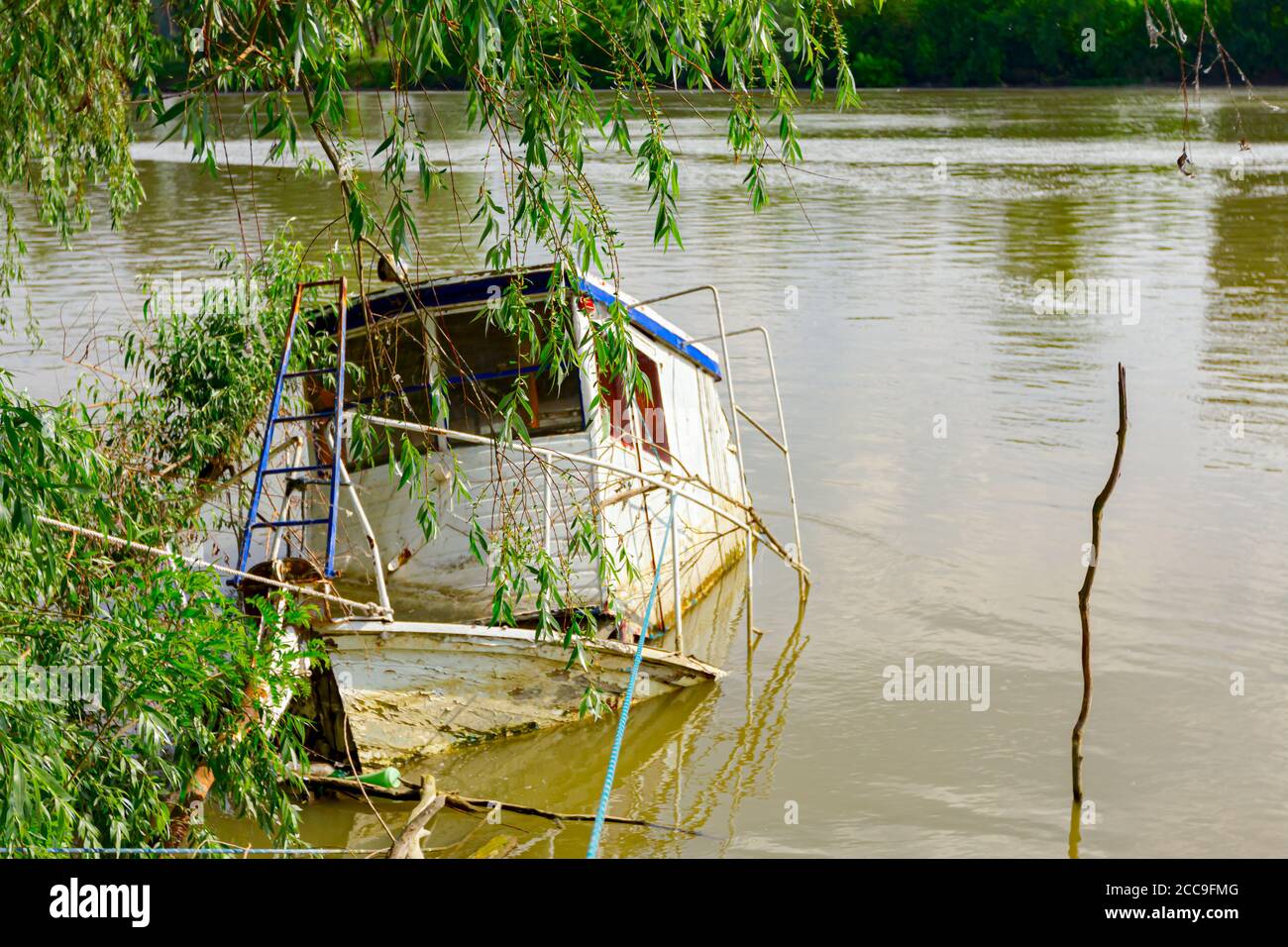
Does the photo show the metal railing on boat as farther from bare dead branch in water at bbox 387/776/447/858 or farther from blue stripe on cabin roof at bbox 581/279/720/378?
bare dead branch in water at bbox 387/776/447/858

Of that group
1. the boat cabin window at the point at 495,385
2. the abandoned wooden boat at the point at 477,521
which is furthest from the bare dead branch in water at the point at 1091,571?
the boat cabin window at the point at 495,385

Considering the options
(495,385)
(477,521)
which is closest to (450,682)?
(477,521)

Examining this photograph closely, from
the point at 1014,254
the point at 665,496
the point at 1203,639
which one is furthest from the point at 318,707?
the point at 1014,254

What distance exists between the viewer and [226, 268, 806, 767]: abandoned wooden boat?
8.02 m

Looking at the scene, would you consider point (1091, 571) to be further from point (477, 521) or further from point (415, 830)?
point (415, 830)

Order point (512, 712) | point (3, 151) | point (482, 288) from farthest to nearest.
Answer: point (482, 288)
point (512, 712)
point (3, 151)

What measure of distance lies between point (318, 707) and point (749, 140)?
4405 millimetres

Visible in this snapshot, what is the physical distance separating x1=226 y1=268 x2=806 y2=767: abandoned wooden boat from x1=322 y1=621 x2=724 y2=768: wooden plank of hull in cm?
1

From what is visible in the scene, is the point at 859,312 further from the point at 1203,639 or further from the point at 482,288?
the point at 482,288

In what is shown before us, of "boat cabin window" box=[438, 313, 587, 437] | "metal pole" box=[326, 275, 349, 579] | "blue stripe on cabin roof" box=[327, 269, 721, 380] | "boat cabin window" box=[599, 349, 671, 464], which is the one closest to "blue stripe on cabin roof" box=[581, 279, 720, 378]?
"blue stripe on cabin roof" box=[327, 269, 721, 380]

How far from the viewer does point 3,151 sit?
307 inches

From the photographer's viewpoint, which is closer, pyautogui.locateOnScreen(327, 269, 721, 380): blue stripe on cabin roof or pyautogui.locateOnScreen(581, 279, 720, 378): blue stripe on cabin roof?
pyautogui.locateOnScreen(327, 269, 721, 380): blue stripe on cabin roof

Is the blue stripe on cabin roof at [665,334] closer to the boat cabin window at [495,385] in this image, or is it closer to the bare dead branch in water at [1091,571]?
the boat cabin window at [495,385]

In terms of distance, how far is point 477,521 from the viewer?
733cm
